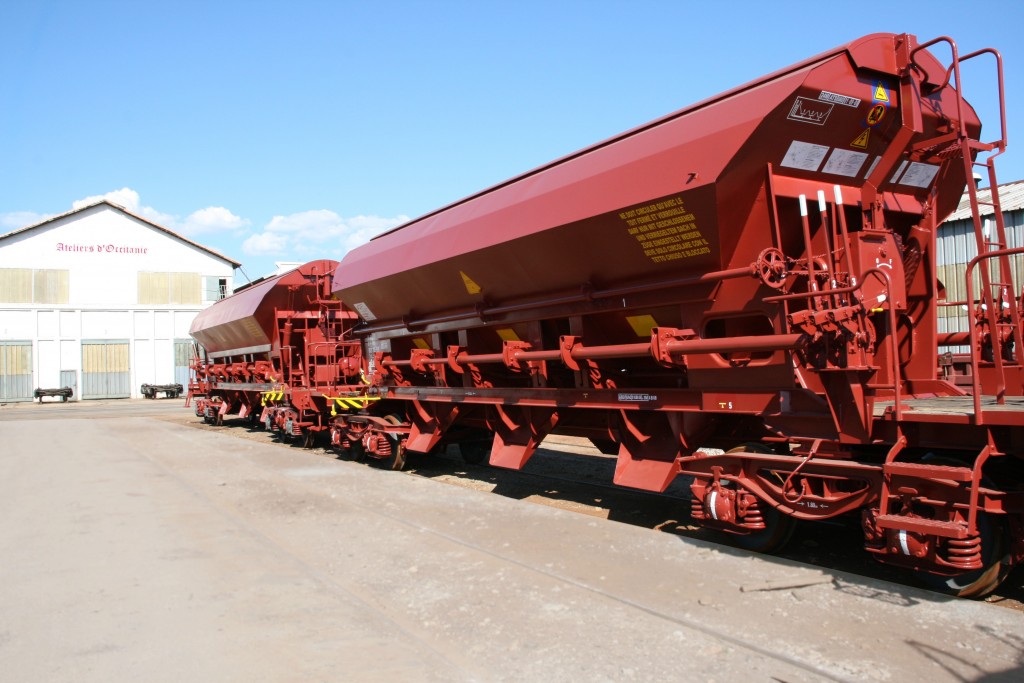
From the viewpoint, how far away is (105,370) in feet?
155

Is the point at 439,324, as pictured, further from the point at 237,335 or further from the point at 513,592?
the point at 237,335

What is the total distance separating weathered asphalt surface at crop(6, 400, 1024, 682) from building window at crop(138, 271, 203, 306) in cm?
4450

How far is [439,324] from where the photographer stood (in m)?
10.1

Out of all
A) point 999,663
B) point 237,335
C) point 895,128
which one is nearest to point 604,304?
point 895,128

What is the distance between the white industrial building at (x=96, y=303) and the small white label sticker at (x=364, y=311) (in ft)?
138

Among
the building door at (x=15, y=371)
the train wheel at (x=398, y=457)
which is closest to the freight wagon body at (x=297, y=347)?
the train wheel at (x=398, y=457)

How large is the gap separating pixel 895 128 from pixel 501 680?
17.5 feet

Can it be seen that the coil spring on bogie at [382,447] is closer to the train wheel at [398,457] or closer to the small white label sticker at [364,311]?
the train wheel at [398,457]

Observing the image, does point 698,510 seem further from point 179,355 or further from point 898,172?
point 179,355

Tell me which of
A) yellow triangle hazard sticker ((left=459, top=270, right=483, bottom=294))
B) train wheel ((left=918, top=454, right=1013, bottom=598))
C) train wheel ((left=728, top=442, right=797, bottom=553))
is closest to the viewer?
train wheel ((left=918, top=454, right=1013, bottom=598))

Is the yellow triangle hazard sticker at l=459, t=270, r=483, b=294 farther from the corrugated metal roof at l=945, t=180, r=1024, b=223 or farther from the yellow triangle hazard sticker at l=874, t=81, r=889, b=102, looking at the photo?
the corrugated metal roof at l=945, t=180, r=1024, b=223

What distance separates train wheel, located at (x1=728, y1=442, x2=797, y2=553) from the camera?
5.97 m

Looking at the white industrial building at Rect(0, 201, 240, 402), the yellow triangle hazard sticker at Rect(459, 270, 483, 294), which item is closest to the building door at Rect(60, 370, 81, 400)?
the white industrial building at Rect(0, 201, 240, 402)

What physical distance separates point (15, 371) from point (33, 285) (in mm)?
5787
